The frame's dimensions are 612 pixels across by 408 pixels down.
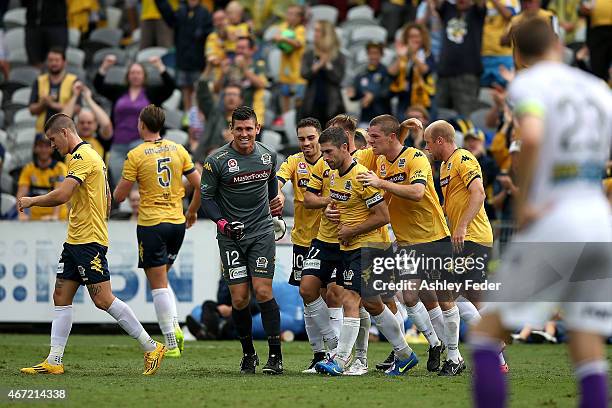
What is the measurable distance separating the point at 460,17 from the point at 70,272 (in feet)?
35.2

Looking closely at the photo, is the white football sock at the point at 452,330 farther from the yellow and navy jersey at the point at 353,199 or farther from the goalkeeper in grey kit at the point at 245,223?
the goalkeeper in grey kit at the point at 245,223

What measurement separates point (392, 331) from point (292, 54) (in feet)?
34.5

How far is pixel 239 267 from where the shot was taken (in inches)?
456

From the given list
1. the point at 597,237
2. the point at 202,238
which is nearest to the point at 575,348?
the point at 597,237

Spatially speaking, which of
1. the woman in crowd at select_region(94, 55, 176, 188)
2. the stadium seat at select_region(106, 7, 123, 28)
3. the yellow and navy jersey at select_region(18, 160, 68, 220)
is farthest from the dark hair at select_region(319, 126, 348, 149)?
the stadium seat at select_region(106, 7, 123, 28)

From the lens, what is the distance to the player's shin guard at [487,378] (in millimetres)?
6496

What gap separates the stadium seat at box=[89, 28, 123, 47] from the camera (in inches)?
1001

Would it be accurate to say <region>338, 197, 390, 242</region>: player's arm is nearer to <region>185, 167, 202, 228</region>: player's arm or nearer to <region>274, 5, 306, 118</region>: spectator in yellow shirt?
<region>185, 167, 202, 228</region>: player's arm

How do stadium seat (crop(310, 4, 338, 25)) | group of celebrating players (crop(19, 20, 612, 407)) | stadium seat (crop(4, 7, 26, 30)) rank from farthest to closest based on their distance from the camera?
1. stadium seat (crop(4, 7, 26, 30))
2. stadium seat (crop(310, 4, 338, 25))
3. group of celebrating players (crop(19, 20, 612, 407))

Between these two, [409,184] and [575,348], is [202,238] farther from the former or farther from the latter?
[575,348]

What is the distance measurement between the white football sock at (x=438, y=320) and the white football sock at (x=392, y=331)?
1.29ft

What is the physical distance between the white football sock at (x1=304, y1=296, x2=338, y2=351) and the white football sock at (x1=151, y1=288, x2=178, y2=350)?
1951 millimetres

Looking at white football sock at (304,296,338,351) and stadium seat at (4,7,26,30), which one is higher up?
stadium seat at (4,7,26,30)

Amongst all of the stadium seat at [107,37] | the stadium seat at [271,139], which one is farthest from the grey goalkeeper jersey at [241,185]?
the stadium seat at [107,37]
